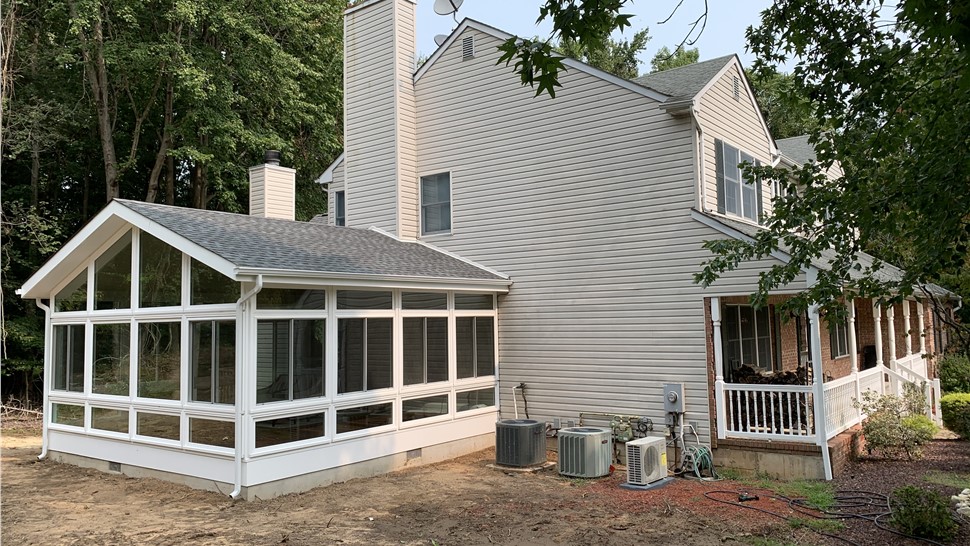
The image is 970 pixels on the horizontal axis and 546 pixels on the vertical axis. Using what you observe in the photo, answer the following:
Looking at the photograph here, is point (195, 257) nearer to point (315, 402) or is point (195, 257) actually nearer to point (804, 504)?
point (315, 402)

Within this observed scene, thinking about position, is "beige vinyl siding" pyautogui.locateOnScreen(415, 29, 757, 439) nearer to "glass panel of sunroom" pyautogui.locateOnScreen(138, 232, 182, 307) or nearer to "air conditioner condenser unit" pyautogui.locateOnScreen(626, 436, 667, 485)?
"air conditioner condenser unit" pyautogui.locateOnScreen(626, 436, 667, 485)

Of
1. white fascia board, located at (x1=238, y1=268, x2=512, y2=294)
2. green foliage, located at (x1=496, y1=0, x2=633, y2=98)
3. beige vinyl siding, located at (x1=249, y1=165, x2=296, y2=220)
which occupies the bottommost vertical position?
white fascia board, located at (x1=238, y1=268, x2=512, y2=294)

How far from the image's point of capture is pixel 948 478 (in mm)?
9266

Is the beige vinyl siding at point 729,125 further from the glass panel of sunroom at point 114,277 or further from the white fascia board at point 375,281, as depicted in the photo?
the glass panel of sunroom at point 114,277

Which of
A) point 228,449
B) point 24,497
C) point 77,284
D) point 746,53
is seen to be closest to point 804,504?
point 746,53

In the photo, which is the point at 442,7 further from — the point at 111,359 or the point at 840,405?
the point at 840,405

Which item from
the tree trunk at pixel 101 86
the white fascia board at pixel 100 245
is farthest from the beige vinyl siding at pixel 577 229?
the tree trunk at pixel 101 86

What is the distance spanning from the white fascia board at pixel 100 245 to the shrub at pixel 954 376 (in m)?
16.9

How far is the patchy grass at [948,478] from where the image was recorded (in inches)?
349

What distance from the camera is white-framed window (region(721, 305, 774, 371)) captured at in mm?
12930

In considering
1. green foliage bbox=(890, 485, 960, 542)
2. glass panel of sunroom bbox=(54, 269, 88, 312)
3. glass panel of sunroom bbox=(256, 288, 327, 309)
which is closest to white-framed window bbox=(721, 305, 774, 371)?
green foliage bbox=(890, 485, 960, 542)

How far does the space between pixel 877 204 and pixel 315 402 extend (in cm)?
694

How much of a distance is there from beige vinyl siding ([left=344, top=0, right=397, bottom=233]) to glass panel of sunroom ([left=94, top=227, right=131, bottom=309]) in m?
4.82

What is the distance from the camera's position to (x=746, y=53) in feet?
24.0
